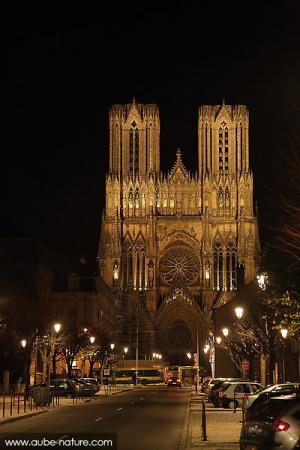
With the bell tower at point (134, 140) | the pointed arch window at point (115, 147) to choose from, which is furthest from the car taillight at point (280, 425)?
the pointed arch window at point (115, 147)

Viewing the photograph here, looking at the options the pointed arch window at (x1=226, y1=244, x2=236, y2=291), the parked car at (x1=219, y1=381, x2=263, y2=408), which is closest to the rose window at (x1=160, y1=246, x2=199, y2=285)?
the pointed arch window at (x1=226, y1=244, x2=236, y2=291)

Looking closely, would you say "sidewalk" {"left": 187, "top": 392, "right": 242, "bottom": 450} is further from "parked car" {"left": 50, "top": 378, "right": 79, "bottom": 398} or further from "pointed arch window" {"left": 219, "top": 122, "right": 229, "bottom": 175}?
"pointed arch window" {"left": 219, "top": 122, "right": 229, "bottom": 175}

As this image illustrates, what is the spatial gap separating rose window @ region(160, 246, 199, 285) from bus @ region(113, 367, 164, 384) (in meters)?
15.9

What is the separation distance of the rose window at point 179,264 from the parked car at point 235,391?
254ft

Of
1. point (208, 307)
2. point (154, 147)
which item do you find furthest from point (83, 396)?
point (154, 147)

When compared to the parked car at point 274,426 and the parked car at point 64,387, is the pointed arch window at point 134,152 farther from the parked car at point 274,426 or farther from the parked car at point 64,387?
the parked car at point 274,426

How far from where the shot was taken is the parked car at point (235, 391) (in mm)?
37438

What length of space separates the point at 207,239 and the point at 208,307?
928 centimetres

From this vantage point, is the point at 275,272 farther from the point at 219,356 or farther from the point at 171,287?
the point at 171,287

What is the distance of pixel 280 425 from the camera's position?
15188 millimetres

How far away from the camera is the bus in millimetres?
99250

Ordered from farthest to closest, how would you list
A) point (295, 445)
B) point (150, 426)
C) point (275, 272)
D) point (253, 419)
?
point (150, 426) → point (275, 272) → point (253, 419) → point (295, 445)

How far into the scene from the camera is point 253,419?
16625mm


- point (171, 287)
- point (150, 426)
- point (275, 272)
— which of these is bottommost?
point (150, 426)
